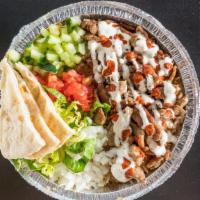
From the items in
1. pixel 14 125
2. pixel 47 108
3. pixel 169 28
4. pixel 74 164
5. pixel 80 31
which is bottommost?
pixel 74 164

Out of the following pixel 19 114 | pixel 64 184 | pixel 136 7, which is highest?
pixel 136 7

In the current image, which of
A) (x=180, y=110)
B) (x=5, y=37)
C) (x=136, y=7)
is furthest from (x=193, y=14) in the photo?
(x=5, y=37)

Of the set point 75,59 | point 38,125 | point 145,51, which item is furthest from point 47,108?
point 145,51

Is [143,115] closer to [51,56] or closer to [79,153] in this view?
[79,153]

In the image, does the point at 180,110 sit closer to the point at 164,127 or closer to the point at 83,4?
the point at 164,127

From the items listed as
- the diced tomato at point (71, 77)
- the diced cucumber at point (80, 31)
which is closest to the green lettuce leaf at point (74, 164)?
the diced tomato at point (71, 77)

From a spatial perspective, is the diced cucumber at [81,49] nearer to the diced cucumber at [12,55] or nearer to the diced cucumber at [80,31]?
the diced cucumber at [80,31]
